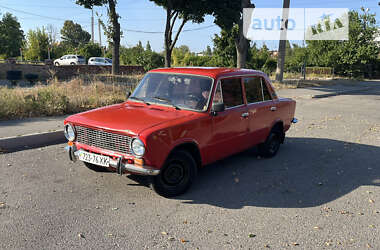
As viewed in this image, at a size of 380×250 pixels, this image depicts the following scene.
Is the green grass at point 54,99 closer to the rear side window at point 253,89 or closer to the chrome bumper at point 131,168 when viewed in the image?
the chrome bumper at point 131,168

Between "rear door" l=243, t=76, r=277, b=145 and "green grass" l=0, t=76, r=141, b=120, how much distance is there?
6305 mm

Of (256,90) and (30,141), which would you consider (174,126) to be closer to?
(256,90)

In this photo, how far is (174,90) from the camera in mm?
5082

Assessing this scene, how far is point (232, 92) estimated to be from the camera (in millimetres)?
5402

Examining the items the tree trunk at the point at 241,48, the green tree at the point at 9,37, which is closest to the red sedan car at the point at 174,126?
the tree trunk at the point at 241,48

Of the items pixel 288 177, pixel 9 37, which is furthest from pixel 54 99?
pixel 9 37

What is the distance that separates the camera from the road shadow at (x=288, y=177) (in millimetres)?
4496

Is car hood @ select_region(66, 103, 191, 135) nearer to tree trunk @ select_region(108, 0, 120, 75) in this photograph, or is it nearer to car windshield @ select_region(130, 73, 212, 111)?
car windshield @ select_region(130, 73, 212, 111)

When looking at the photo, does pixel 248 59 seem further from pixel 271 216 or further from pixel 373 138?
pixel 271 216

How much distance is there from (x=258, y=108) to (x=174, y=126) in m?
2.24

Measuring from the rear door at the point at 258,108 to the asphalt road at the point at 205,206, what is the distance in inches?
23.4

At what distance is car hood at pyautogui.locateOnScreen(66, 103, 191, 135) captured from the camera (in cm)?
410

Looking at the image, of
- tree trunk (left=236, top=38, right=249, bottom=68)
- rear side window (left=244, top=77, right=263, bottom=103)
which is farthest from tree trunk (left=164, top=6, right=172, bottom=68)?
rear side window (left=244, top=77, right=263, bottom=103)

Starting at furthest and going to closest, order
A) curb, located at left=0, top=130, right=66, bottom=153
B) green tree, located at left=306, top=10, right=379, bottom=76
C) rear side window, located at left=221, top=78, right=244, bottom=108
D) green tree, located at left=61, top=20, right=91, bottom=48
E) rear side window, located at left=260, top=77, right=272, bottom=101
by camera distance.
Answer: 1. green tree, located at left=61, top=20, right=91, bottom=48
2. green tree, located at left=306, top=10, right=379, bottom=76
3. curb, located at left=0, top=130, right=66, bottom=153
4. rear side window, located at left=260, top=77, right=272, bottom=101
5. rear side window, located at left=221, top=78, right=244, bottom=108
